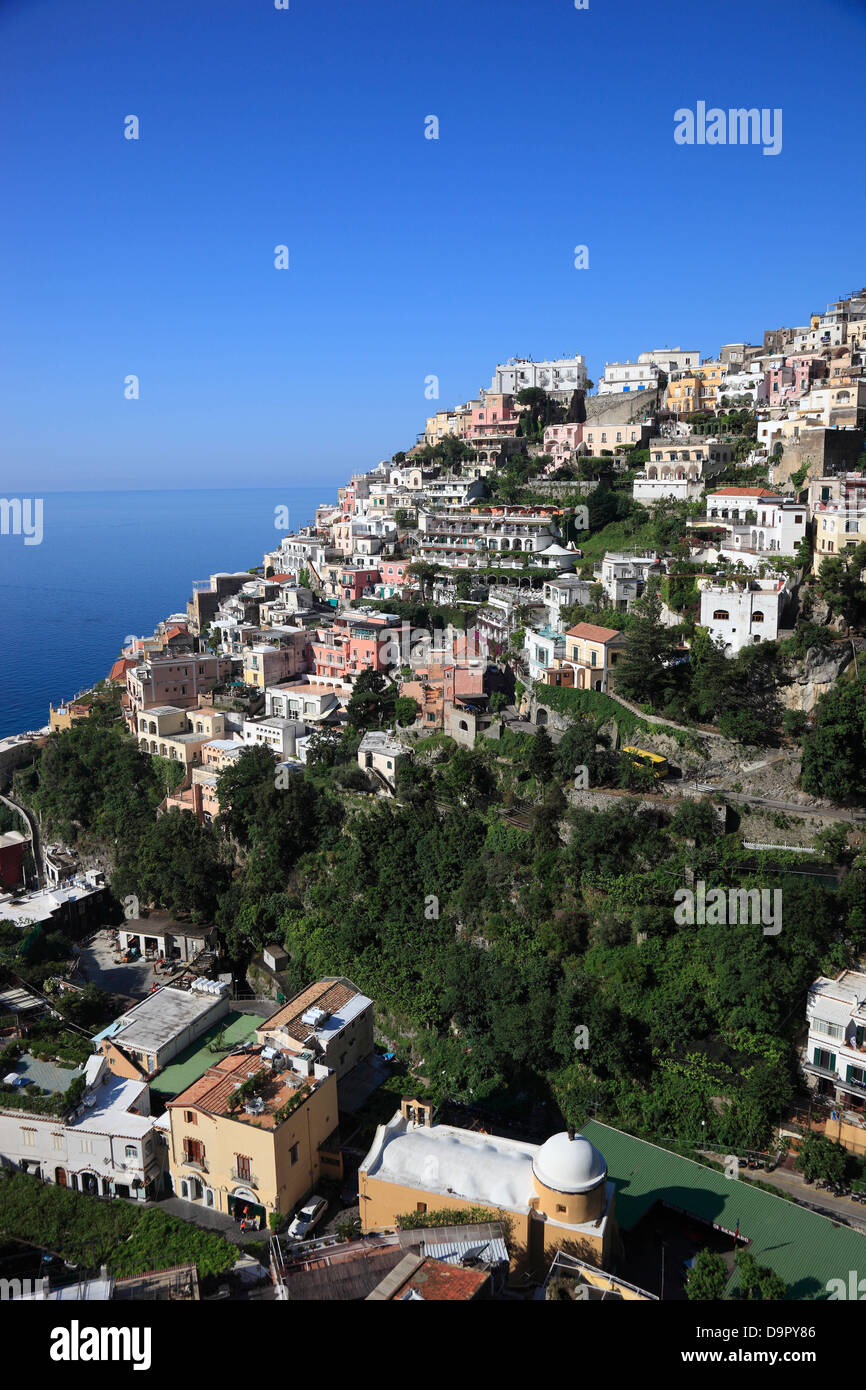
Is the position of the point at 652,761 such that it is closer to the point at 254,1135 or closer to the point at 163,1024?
the point at 254,1135

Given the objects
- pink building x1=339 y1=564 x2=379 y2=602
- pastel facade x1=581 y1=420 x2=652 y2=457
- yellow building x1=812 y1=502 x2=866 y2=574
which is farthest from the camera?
pastel facade x1=581 y1=420 x2=652 y2=457

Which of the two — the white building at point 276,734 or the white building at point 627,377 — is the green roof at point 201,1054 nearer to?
the white building at point 276,734

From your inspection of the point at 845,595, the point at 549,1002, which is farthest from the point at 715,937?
the point at 845,595

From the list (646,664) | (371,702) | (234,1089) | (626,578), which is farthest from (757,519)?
(234,1089)

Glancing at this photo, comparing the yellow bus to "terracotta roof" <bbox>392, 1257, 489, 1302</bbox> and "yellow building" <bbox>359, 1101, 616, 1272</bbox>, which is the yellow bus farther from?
"terracotta roof" <bbox>392, 1257, 489, 1302</bbox>

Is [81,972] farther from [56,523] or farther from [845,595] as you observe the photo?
[56,523]

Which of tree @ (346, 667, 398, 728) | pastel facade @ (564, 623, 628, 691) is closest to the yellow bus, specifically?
pastel facade @ (564, 623, 628, 691)
